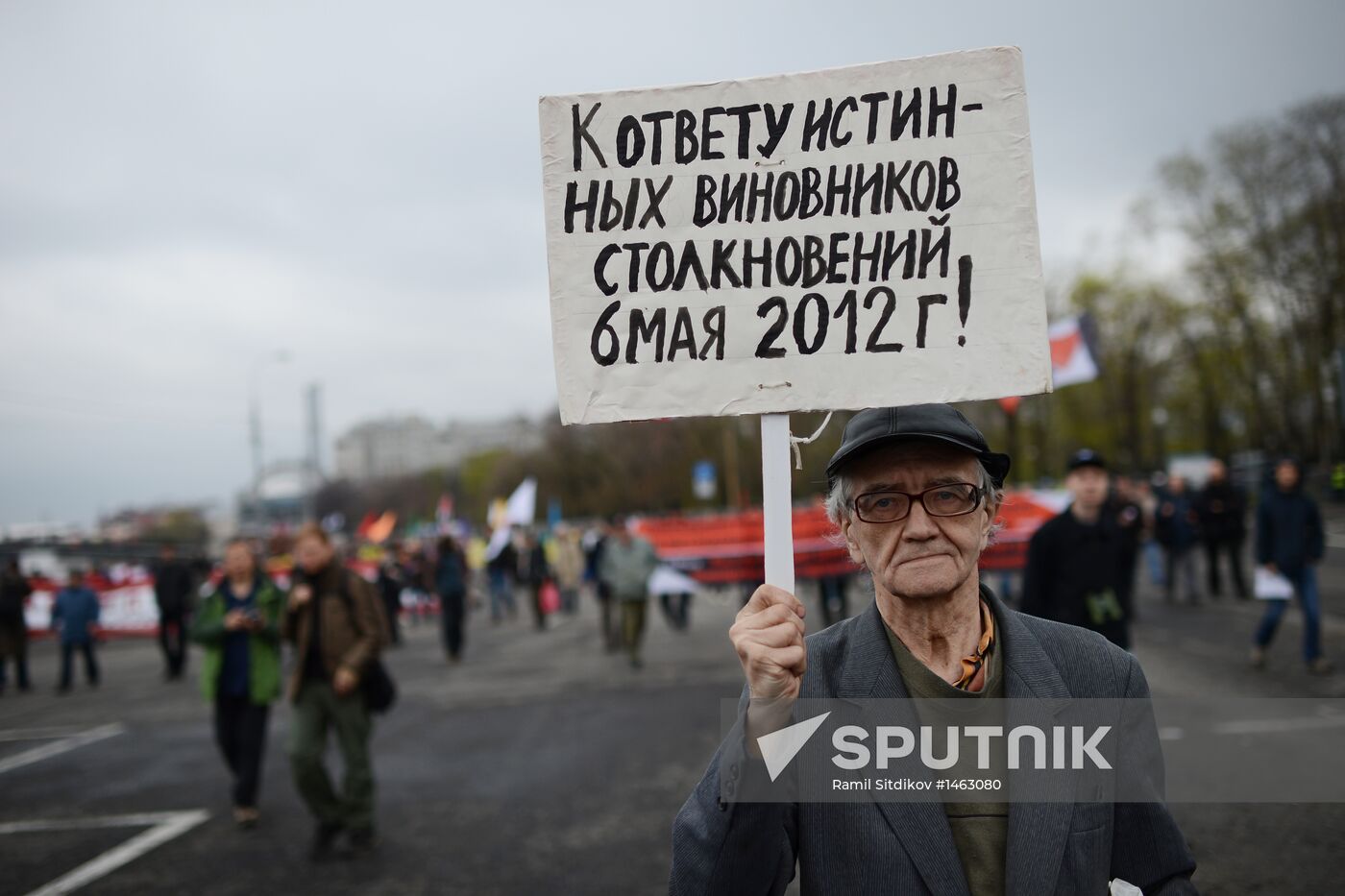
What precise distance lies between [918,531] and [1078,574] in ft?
11.7

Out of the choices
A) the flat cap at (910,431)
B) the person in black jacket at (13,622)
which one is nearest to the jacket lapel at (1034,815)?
the flat cap at (910,431)

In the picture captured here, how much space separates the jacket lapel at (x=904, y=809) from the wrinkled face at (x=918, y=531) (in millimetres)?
124

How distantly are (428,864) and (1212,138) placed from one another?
36634 millimetres

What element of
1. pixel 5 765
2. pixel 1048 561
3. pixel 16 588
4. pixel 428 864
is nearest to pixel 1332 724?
pixel 1048 561

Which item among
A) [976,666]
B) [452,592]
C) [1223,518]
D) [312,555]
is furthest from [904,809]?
[1223,518]

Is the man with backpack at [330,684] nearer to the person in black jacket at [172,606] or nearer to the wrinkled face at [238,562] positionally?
the wrinkled face at [238,562]

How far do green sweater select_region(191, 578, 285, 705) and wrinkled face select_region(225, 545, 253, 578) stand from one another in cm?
16

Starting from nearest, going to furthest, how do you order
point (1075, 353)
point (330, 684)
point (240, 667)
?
point (330, 684), point (240, 667), point (1075, 353)

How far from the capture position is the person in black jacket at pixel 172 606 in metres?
14.4

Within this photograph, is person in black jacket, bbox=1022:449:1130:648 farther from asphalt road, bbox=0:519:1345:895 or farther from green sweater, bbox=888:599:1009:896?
green sweater, bbox=888:599:1009:896

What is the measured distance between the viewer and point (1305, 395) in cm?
3778

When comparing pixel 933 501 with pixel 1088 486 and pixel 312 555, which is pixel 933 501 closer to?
pixel 1088 486

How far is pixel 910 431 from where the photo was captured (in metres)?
1.99

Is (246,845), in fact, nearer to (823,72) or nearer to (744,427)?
(823,72)
